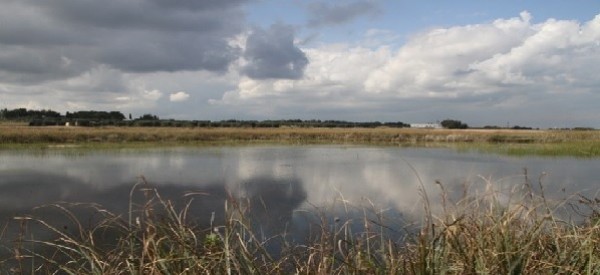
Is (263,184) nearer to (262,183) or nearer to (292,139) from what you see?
(262,183)

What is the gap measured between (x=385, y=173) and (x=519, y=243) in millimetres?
→ 15680

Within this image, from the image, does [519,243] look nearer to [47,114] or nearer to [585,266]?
[585,266]

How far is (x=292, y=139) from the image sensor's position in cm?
5081

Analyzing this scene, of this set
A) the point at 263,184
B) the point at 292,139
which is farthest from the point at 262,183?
the point at 292,139

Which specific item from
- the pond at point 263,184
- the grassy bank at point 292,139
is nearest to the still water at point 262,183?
the pond at point 263,184

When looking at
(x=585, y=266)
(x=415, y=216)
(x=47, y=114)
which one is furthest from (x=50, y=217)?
(x=47, y=114)

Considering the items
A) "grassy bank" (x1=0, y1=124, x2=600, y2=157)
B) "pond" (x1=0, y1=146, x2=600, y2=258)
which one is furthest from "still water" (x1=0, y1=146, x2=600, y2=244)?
"grassy bank" (x1=0, y1=124, x2=600, y2=157)

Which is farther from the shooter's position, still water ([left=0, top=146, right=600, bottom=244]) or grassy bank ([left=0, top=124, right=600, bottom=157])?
grassy bank ([left=0, top=124, right=600, bottom=157])

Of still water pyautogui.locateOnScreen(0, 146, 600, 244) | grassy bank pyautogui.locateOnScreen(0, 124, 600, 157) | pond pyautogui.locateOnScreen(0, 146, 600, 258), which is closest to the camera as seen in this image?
pond pyautogui.locateOnScreen(0, 146, 600, 258)

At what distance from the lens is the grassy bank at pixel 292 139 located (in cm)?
3569

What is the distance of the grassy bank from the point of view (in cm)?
3569

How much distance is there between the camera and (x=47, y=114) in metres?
105

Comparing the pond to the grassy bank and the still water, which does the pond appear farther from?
the grassy bank

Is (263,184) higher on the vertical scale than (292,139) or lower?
lower
